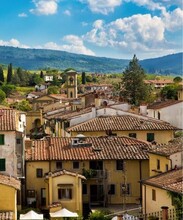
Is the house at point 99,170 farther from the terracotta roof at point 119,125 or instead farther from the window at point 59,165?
the terracotta roof at point 119,125

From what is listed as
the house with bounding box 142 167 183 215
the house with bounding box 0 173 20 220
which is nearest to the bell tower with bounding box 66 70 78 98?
the house with bounding box 0 173 20 220

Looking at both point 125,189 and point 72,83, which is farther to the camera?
point 72,83

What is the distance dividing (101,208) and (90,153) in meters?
4.34

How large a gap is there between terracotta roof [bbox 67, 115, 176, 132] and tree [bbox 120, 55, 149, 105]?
4625cm

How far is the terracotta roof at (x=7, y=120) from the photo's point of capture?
3869 cm

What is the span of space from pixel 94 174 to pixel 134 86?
2385 inches

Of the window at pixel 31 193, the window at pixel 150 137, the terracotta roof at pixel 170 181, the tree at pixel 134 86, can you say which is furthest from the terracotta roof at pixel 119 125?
the tree at pixel 134 86

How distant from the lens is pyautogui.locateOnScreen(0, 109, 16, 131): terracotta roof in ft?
127

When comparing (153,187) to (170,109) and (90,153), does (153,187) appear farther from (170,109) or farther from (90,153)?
(170,109)

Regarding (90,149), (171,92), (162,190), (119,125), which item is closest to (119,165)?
(90,149)

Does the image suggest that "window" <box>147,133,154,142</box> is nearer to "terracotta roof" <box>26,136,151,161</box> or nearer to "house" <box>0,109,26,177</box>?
"terracotta roof" <box>26,136,151,161</box>

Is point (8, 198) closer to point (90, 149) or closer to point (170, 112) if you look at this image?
point (90, 149)

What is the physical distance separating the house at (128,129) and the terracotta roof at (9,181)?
12.8 metres

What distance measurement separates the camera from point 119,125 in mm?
50312
